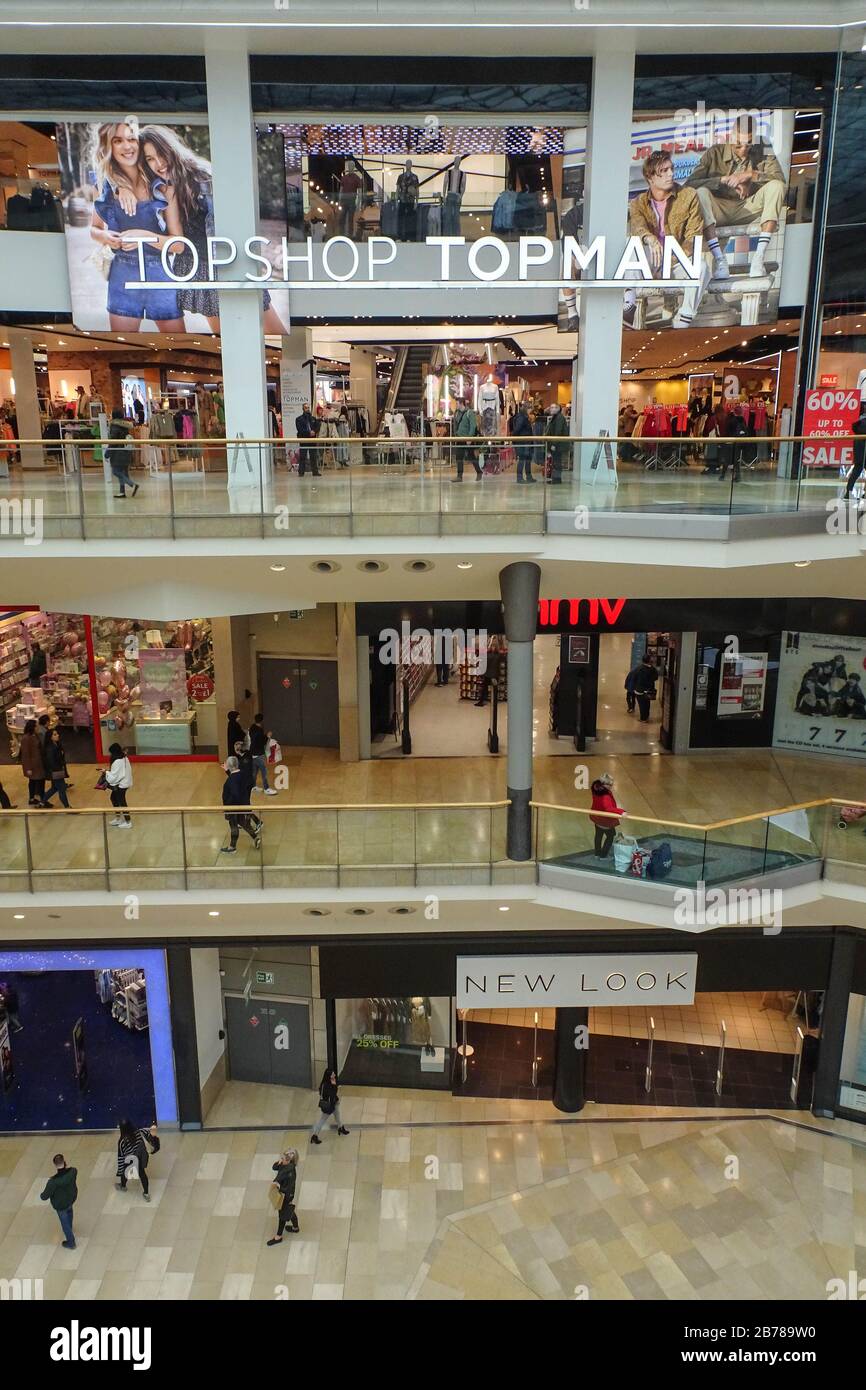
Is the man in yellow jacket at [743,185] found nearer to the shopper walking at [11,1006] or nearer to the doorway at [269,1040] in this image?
the doorway at [269,1040]

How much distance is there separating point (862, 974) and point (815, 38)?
11366 mm

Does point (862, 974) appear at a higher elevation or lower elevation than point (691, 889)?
lower

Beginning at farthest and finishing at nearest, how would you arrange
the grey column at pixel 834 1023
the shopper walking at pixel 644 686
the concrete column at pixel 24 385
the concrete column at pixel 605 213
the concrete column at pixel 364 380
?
the concrete column at pixel 364 380 → the concrete column at pixel 24 385 → the shopper walking at pixel 644 686 → the grey column at pixel 834 1023 → the concrete column at pixel 605 213

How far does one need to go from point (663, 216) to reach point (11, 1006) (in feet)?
47.7

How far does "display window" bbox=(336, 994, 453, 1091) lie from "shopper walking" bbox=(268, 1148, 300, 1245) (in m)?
2.60

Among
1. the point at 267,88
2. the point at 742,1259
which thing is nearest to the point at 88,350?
the point at 267,88

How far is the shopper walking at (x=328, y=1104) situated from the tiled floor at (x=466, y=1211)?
144 mm

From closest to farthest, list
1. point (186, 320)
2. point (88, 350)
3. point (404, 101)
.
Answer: point (404, 101) → point (186, 320) → point (88, 350)

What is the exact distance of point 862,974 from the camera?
1142cm

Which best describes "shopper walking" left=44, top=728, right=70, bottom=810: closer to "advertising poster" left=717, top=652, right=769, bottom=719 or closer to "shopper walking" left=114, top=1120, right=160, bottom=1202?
"shopper walking" left=114, top=1120, right=160, bottom=1202

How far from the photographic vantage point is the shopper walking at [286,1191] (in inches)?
382

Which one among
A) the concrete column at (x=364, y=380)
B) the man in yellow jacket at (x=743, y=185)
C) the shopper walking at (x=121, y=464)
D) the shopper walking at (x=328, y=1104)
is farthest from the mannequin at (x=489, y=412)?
the shopper walking at (x=328, y=1104)

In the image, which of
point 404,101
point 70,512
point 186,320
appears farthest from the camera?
point 186,320

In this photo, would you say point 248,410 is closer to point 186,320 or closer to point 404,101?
point 186,320
